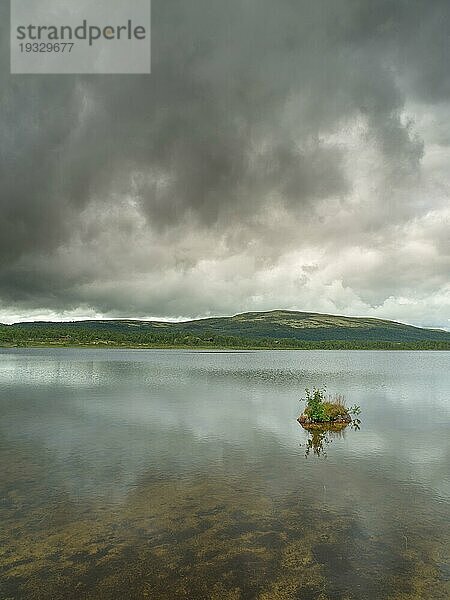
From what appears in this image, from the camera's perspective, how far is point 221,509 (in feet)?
61.9

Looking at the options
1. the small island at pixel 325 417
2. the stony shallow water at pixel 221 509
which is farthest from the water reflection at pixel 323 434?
the stony shallow water at pixel 221 509

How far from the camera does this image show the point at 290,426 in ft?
125

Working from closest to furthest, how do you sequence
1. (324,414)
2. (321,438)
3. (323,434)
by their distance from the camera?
(321,438) < (323,434) < (324,414)

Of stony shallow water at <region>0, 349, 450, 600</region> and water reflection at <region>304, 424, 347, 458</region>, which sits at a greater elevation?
stony shallow water at <region>0, 349, 450, 600</region>

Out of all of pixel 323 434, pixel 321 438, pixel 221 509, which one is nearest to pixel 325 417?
pixel 323 434

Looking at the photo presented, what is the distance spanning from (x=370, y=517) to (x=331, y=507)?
1684mm

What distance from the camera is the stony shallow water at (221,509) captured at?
13.2 metres

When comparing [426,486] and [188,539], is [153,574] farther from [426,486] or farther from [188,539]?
[426,486]

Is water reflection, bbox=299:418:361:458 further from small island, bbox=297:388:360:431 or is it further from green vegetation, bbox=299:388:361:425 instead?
green vegetation, bbox=299:388:361:425

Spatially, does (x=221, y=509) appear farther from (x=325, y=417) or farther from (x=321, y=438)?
(x=325, y=417)

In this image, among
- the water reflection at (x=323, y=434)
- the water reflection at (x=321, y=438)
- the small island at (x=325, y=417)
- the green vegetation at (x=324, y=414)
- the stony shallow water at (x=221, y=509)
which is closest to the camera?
the stony shallow water at (x=221, y=509)

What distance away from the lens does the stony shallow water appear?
43.2 ft

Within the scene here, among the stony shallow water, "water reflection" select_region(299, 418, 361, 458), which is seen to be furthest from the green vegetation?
the stony shallow water

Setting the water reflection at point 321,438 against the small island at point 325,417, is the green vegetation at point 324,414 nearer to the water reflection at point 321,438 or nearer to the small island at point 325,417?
the small island at point 325,417
